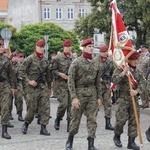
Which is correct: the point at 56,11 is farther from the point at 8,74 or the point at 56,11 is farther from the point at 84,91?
the point at 84,91

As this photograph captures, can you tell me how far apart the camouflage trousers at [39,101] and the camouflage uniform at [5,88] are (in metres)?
0.46

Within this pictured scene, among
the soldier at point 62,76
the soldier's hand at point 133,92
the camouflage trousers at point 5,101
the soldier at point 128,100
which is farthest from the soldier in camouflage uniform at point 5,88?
the soldier's hand at point 133,92

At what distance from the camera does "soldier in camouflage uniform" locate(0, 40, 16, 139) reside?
10102 millimetres

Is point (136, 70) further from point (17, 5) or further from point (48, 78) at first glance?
point (17, 5)

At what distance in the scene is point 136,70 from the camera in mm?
8906

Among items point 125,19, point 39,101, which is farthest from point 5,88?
point 125,19

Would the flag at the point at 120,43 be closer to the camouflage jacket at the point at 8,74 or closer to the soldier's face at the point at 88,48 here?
the soldier's face at the point at 88,48

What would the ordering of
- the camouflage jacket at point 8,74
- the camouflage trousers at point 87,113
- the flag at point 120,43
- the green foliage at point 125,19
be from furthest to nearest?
the green foliage at point 125,19, the camouflage jacket at point 8,74, the flag at point 120,43, the camouflage trousers at point 87,113

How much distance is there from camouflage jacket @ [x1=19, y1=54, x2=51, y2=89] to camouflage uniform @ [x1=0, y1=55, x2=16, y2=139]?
249 mm

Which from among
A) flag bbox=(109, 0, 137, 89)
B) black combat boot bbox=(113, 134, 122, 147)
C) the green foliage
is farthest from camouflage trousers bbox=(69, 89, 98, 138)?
the green foliage

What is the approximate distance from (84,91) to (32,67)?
7.21ft

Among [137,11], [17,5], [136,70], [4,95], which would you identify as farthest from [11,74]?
[17,5]

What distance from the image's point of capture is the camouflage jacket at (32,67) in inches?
413

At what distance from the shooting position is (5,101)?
1014 centimetres
